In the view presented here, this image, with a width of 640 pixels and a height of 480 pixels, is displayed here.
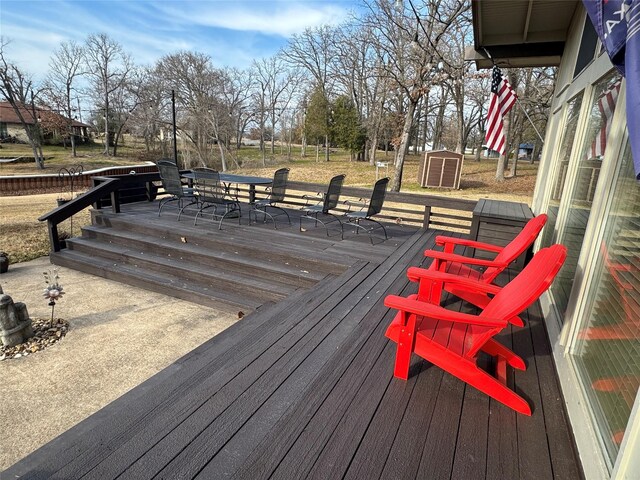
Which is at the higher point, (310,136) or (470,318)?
(310,136)

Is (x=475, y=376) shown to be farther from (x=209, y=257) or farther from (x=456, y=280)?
(x=209, y=257)

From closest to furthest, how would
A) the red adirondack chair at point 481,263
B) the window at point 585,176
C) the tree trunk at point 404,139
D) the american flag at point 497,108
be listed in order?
the window at point 585,176 → the red adirondack chair at point 481,263 → the american flag at point 497,108 → the tree trunk at point 404,139

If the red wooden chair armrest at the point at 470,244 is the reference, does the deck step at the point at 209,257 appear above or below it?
below

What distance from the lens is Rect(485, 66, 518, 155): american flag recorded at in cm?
473

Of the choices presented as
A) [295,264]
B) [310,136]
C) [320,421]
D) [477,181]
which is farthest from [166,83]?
[320,421]

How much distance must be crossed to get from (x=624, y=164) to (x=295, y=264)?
3136 millimetres

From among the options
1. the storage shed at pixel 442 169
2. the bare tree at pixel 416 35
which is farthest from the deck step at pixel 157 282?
the storage shed at pixel 442 169

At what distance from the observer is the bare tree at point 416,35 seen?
9258 mm

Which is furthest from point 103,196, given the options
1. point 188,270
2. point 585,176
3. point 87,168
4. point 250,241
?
point 87,168

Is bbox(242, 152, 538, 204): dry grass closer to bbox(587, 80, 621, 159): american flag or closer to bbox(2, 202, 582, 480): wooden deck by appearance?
bbox(587, 80, 621, 159): american flag

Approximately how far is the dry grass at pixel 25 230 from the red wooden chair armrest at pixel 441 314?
20.5 feet

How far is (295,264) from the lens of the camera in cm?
418

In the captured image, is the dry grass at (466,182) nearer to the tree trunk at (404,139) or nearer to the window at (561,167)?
the tree trunk at (404,139)

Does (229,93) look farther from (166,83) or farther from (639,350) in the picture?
(639,350)
